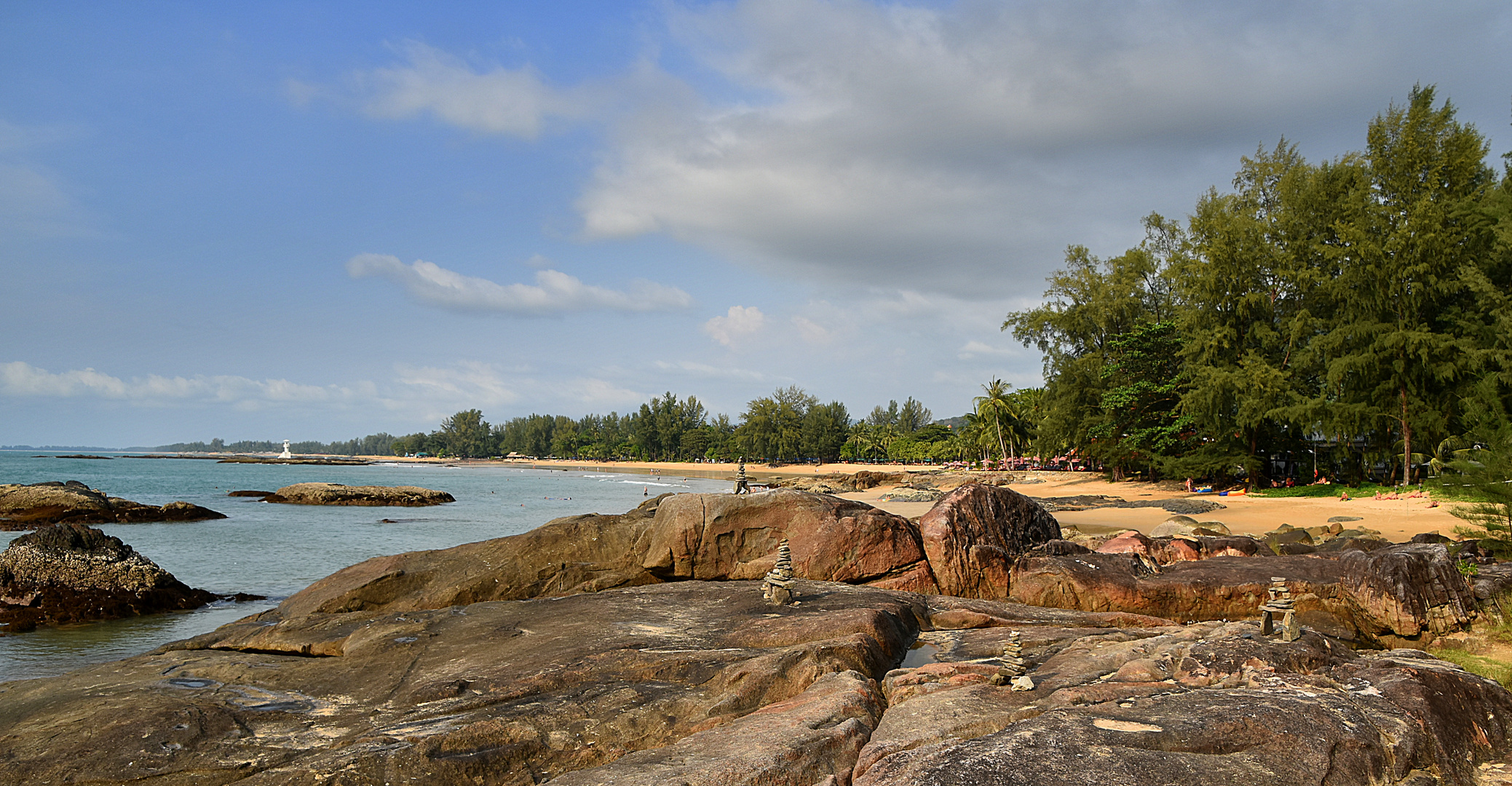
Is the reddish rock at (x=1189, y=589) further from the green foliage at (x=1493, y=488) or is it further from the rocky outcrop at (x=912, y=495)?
the rocky outcrop at (x=912, y=495)

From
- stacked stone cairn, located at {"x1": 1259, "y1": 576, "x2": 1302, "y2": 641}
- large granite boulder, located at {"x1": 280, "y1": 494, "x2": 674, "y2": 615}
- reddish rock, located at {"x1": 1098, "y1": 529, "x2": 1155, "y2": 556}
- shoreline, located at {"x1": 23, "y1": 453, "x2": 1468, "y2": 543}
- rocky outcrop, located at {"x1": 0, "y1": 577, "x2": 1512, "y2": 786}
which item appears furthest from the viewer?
shoreline, located at {"x1": 23, "y1": 453, "x2": 1468, "y2": 543}

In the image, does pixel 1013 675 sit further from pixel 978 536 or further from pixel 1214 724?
pixel 978 536

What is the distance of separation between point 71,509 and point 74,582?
27289 mm

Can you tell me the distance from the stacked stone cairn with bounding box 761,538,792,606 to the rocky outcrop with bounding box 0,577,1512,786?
0.57 feet

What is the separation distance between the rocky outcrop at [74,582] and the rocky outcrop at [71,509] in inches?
831

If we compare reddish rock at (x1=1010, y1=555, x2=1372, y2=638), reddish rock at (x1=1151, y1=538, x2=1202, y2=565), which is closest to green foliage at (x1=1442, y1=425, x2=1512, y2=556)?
reddish rock at (x1=1010, y1=555, x2=1372, y2=638)

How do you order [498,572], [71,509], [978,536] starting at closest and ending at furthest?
[978,536], [498,572], [71,509]

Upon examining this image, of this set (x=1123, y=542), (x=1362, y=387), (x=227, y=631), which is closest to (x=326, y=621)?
(x=227, y=631)

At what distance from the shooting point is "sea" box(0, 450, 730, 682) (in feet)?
47.2

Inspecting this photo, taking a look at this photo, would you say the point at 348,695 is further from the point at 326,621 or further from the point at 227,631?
the point at 227,631

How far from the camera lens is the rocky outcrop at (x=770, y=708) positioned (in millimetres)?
4914

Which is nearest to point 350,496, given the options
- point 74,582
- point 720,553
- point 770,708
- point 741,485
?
point 74,582

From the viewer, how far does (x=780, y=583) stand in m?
10.1

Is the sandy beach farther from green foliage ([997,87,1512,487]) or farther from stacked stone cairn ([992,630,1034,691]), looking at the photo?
stacked stone cairn ([992,630,1034,691])
